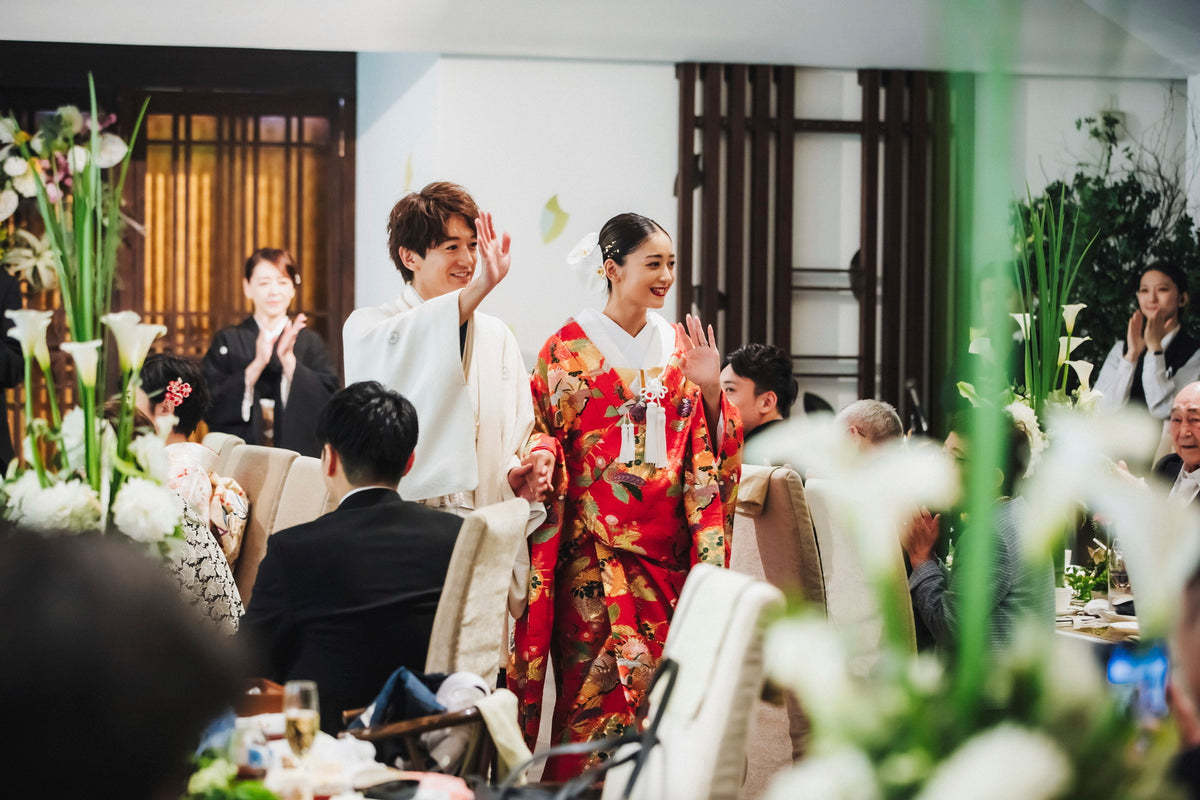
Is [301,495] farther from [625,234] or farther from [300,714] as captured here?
[300,714]

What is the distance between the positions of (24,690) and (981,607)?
49cm

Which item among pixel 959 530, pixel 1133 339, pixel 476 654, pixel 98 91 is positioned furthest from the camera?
pixel 98 91


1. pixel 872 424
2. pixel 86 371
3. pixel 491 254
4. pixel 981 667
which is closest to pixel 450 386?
pixel 491 254

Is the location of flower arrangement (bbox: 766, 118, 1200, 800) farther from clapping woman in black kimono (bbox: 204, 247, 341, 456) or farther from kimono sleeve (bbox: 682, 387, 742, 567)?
clapping woman in black kimono (bbox: 204, 247, 341, 456)

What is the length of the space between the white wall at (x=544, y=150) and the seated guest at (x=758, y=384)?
204 centimetres

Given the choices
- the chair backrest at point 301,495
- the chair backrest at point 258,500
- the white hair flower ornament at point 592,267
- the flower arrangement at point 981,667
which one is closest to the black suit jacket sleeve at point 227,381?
the chair backrest at point 258,500

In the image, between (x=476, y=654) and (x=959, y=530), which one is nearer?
(x=476, y=654)

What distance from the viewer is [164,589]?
0.63 meters

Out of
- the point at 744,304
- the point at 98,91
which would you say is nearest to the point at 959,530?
the point at 744,304

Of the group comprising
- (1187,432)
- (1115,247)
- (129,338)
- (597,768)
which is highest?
(1115,247)

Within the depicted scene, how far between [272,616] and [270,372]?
3.71 metres

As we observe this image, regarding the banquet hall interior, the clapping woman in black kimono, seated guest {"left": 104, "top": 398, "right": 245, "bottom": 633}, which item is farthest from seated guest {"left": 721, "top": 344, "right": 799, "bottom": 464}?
the clapping woman in black kimono

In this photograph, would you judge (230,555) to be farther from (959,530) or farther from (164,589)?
(164,589)

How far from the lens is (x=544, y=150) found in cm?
574
